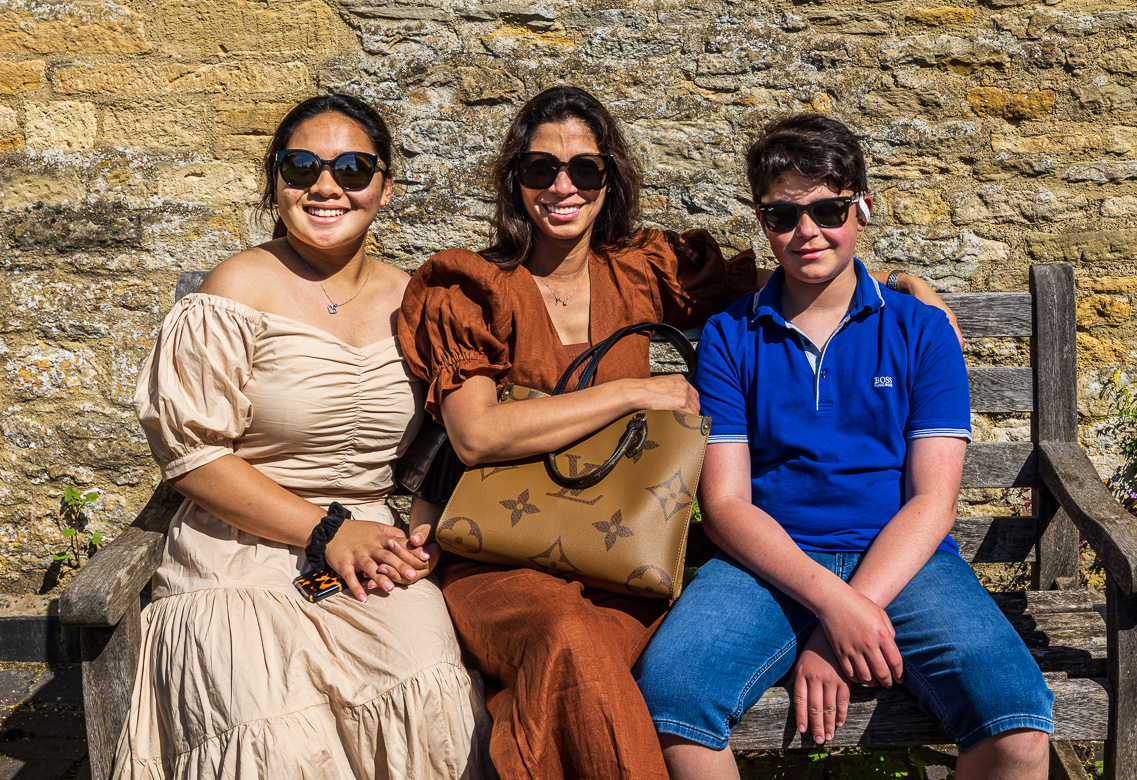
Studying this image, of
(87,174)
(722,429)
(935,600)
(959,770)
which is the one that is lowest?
(959,770)

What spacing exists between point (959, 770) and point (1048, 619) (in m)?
0.74

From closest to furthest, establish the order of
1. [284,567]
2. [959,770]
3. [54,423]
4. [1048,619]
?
1. [959,770]
2. [284,567]
3. [1048,619]
4. [54,423]

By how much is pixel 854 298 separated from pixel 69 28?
302 cm

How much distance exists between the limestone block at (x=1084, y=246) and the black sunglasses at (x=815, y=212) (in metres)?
1.57

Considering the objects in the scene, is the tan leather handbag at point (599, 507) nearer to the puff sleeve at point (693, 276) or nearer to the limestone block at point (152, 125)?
the puff sleeve at point (693, 276)

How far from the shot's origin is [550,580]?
2.01 metres

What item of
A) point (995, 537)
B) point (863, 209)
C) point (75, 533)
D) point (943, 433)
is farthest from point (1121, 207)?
point (75, 533)

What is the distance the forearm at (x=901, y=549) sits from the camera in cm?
194

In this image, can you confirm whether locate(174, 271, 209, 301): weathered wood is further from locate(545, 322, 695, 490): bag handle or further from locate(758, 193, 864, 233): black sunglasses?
locate(758, 193, 864, 233): black sunglasses

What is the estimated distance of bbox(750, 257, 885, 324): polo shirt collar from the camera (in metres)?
2.19

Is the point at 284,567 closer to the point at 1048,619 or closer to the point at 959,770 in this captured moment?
the point at 959,770

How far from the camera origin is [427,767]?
185 centimetres

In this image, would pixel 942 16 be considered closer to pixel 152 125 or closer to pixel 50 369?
pixel 152 125

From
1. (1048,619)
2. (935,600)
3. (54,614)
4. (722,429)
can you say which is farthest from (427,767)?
(54,614)
